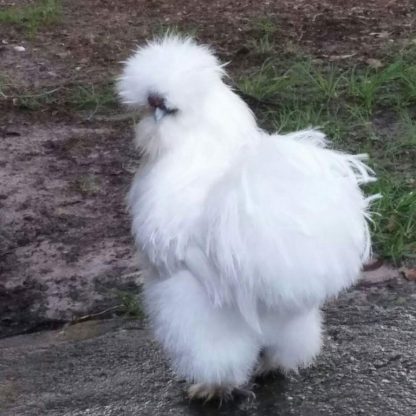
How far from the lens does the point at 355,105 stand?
18.5 ft

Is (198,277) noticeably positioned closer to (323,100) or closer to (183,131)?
(183,131)

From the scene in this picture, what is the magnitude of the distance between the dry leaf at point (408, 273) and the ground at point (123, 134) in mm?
44

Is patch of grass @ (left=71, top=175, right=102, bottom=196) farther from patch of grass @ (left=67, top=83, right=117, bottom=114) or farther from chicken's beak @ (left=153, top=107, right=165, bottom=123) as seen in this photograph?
chicken's beak @ (left=153, top=107, right=165, bottom=123)

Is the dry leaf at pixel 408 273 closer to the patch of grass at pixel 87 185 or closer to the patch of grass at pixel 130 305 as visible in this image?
the patch of grass at pixel 130 305

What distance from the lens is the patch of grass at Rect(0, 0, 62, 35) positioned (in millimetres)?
7430

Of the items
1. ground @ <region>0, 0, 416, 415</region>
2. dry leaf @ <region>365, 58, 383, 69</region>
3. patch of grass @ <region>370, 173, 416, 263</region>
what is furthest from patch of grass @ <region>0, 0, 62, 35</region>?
patch of grass @ <region>370, 173, 416, 263</region>

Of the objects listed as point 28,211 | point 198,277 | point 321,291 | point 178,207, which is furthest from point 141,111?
point 28,211

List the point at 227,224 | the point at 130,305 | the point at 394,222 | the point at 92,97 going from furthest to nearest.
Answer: the point at 92,97, the point at 394,222, the point at 130,305, the point at 227,224

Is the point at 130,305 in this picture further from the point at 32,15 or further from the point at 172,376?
the point at 32,15

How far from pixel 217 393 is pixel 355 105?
284 cm

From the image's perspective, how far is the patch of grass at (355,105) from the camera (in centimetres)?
499

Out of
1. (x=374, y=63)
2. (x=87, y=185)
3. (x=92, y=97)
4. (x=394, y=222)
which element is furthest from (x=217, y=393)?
(x=374, y=63)

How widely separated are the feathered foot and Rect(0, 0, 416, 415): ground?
0.26 ft

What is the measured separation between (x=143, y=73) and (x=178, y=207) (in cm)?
47
